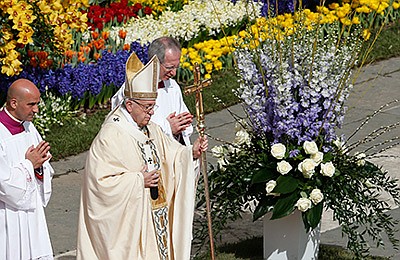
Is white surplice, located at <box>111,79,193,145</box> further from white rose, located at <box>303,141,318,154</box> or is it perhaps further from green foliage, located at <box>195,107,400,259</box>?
white rose, located at <box>303,141,318,154</box>

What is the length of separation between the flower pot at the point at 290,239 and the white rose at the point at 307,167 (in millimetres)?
364

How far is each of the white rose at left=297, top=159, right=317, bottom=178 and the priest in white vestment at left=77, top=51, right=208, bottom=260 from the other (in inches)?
48.4

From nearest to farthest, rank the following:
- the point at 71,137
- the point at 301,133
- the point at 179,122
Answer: the point at 179,122 < the point at 301,133 < the point at 71,137

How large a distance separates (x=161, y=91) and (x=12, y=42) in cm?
301

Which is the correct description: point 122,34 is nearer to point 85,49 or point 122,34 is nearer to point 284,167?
point 85,49

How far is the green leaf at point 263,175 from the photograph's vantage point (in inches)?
304

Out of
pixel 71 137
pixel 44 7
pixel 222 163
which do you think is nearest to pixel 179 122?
pixel 222 163

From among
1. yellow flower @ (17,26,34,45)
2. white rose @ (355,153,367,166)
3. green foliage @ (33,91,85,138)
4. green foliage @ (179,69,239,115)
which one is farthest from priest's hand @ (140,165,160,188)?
green foliage @ (179,69,239,115)

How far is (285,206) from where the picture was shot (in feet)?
25.0

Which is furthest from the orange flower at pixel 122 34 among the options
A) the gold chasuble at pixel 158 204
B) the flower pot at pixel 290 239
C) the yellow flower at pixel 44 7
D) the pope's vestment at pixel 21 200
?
the gold chasuble at pixel 158 204

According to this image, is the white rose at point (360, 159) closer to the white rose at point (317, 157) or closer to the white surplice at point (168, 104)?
the white rose at point (317, 157)

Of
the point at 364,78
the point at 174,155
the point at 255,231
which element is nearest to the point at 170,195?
the point at 174,155

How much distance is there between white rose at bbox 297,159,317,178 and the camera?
24.7 ft

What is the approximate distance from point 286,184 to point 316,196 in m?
0.23
